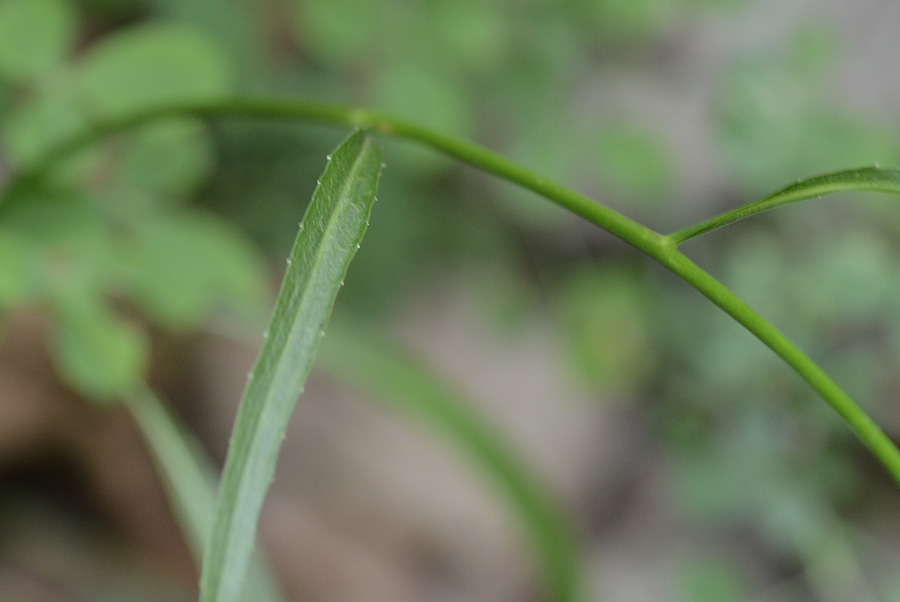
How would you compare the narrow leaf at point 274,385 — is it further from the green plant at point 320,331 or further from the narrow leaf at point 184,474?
the narrow leaf at point 184,474

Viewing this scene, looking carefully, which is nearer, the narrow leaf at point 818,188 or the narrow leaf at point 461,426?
the narrow leaf at point 818,188

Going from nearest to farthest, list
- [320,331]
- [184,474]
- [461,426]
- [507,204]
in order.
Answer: [320,331], [184,474], [461,426], [507,204]

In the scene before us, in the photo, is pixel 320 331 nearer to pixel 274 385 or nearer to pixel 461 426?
pixel 274 385

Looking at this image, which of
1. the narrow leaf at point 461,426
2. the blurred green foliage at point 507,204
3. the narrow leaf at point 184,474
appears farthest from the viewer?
the narrow leaf at point 461,426

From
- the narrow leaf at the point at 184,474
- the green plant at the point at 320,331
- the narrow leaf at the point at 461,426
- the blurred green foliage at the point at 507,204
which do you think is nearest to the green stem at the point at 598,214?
the green plant at the point at 320,331

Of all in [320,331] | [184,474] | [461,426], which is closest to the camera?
[320,331]

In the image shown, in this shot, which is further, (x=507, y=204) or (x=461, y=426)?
(x=507, y=204)

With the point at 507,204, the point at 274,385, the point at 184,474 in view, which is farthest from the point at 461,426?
the point at 274,385

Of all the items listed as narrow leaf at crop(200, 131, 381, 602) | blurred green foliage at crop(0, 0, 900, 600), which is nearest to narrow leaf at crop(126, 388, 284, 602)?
blurred green foliage at crop(0, 0, 900, 600)
